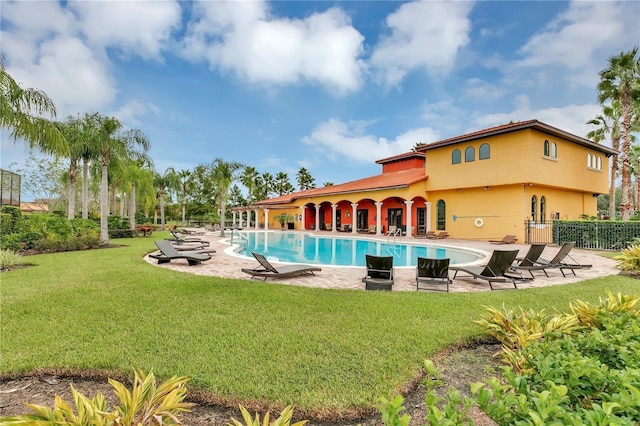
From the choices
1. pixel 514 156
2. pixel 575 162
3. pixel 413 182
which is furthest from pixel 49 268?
pixel 575 162

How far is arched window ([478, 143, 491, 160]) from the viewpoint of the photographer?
21.8 metres

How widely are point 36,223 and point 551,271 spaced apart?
2394cm

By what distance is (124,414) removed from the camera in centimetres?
224

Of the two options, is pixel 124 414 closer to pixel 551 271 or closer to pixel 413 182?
pixel 551 271

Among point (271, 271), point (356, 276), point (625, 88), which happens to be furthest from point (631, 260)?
point (625, 88)

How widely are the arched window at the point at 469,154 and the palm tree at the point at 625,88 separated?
9.60 metres

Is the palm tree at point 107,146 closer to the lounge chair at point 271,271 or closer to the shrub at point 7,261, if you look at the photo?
the shrub at point 7,261

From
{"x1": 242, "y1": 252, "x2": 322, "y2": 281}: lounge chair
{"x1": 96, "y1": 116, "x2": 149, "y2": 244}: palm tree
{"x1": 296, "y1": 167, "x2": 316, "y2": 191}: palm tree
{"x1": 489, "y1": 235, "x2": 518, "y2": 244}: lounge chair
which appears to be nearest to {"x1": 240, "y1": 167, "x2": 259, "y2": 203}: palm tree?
{"x1": 296, "y1": 167, "x2": 316, "y2": 191}: palm tree

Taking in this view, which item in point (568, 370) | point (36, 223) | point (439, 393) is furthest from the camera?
point (36, 223)

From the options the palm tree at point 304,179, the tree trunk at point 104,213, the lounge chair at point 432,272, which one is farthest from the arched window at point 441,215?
the palm tree at point 304,179

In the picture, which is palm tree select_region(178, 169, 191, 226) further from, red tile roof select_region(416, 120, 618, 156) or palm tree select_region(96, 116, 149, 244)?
red tile roof select_region(416, 120, 618, 156)

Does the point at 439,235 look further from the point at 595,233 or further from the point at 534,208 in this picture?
the point at 595,233

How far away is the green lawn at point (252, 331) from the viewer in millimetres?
3516

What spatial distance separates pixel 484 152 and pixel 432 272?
1758cm
